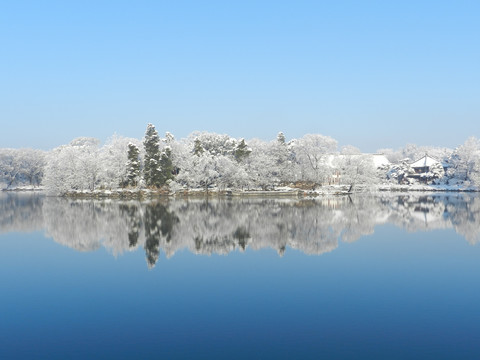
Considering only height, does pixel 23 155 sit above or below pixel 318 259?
above

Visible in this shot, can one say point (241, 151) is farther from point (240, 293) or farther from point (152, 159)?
point (240, 293)

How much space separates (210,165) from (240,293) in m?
49.2

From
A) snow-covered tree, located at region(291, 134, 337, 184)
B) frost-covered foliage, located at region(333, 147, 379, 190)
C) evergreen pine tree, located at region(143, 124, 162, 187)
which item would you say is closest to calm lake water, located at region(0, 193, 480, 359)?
evergreen pine tree, located at region(143, 124, 162, 187)

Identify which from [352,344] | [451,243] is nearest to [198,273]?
[352,344]

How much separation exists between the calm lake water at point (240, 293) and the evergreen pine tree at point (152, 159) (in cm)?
3327

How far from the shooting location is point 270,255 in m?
18.2

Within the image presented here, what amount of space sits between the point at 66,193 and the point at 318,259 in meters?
51.1

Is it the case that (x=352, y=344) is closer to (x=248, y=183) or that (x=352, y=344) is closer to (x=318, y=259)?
(x=318, y=259)

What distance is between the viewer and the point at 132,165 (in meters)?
59.2

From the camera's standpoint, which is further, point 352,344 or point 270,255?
point 270,255

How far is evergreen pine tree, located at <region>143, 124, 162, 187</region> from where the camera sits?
58594 mm

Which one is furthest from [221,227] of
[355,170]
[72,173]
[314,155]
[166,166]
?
[355,170]

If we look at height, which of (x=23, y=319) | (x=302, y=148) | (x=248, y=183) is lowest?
(x=23, y=319)

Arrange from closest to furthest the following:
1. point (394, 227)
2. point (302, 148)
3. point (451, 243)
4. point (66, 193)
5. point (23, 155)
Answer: point (451, 243), point (394, 227), point (66, 193), point (302, 148), point (23, 155)
